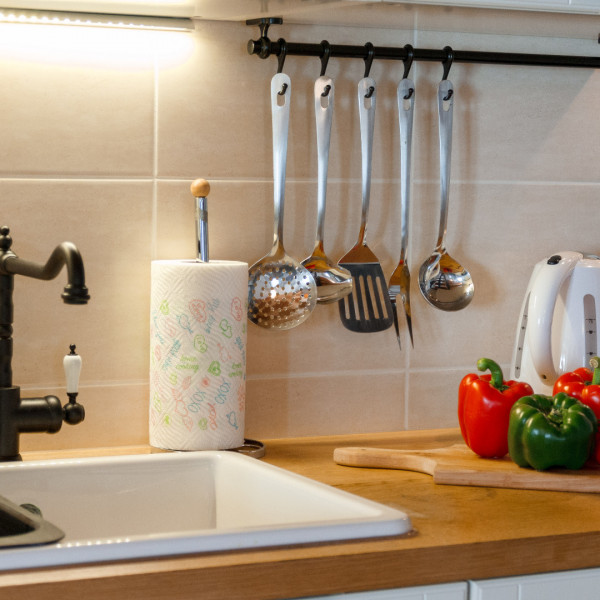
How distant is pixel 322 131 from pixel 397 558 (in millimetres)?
734

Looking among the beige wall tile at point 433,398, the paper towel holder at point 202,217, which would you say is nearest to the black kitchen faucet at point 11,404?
the paper towel holder at point 202,217

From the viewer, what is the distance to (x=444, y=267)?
162cm

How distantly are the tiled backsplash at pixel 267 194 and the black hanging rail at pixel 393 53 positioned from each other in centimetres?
3

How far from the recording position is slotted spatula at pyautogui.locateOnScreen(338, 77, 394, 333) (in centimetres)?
155

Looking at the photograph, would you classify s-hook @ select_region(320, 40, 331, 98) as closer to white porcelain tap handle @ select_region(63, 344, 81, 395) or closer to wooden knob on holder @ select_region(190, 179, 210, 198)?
wooden knob on holder @ select_region(190, 179, 210, 198)

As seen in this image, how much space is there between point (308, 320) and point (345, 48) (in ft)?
1.36

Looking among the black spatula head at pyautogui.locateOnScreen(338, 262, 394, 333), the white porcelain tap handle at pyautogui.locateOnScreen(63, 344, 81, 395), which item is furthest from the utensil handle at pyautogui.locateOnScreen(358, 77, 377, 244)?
the white porcelain tap handle at pyautogui.locateOnScreen(63, 344, 81, 395)

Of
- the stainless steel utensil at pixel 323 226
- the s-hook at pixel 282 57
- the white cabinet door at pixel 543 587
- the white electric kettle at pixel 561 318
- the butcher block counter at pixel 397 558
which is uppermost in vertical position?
the s-hook at pixel 282 57

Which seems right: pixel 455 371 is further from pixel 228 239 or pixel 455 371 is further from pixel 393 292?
pixel 228 239

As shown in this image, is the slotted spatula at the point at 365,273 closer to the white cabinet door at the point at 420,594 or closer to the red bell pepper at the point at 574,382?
the red bell pepper at the point at 574,382

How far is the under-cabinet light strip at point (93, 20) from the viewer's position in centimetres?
138

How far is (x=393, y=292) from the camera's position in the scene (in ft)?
5.27

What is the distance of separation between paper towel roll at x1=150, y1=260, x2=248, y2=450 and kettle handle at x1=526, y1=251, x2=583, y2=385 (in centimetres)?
45

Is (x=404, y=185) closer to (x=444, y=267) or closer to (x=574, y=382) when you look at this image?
(x=444, y=267)
